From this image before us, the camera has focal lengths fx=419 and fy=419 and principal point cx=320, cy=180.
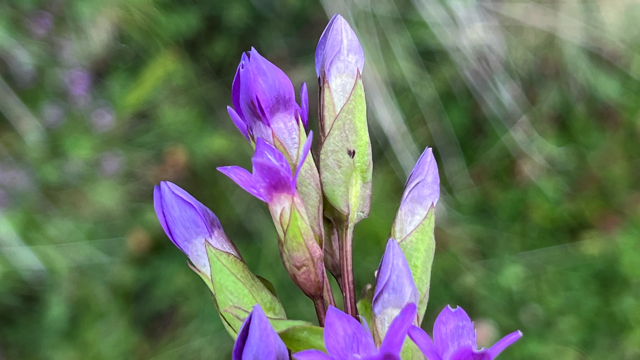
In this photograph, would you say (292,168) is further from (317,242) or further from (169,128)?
(169,128)

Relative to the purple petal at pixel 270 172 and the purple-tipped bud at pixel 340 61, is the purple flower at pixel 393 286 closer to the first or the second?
the purple petal at pixel 270 172

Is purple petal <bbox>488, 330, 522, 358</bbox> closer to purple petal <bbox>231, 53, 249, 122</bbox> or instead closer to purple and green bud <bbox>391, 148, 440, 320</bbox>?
purple and green bud <bbox>391, 148, 440, 320</bbox>

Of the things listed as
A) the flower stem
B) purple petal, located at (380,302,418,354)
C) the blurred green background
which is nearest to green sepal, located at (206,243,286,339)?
the flower stem

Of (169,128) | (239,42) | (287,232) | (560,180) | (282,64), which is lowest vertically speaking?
(560,180)

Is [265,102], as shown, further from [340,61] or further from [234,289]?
[234,289]

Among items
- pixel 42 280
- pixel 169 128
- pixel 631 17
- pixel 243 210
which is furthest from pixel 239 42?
pixel 631 17
